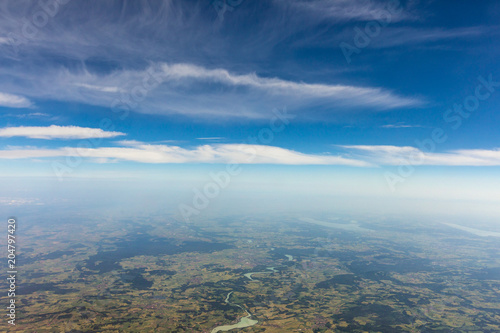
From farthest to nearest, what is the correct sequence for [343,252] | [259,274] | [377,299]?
[343,252]
[259,274]
[377,299]

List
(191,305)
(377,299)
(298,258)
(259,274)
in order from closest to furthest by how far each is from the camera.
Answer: (191,305) < (377,299) < (259,274) < (298,258)

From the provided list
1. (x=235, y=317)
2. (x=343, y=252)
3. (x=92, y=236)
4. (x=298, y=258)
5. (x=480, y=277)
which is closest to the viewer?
(x=235, y=317)

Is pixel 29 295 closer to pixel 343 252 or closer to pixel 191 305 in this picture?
pixel 191 305

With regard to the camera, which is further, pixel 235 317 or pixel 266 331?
pixel 235 317

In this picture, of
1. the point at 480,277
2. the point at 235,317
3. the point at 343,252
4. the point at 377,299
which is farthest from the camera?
the point at 343,252

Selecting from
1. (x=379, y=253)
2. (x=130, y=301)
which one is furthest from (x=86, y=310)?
(x=379, y=253)

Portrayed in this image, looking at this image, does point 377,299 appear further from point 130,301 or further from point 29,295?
point 29,295

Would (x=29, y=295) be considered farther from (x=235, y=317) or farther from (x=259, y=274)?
(x=259, y=274)

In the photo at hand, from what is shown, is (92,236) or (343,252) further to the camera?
(92,236)

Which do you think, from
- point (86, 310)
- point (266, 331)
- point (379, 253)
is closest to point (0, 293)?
point (86, 310)
